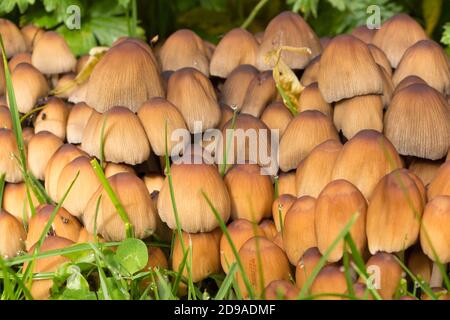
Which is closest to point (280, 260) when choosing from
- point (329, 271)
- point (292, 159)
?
point (329, 271)

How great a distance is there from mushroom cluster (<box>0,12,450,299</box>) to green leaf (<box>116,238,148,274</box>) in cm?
7

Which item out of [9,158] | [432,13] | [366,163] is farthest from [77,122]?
[432,13]

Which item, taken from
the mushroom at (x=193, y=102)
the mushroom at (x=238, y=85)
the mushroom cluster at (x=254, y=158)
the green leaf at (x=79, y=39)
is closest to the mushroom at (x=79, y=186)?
the mushroom cluster at (x=254, y=158)

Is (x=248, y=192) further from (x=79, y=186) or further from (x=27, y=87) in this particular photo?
(x=27, y=87)

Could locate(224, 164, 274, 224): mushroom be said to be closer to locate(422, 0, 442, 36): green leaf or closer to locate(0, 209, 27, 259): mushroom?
locate(0, 209, 27, 259): mushroom

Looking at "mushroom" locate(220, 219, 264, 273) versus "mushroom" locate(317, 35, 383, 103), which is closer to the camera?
"mushroom" locate(220, 219, 264, 273)

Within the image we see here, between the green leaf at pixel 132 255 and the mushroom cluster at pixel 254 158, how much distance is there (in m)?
0.07

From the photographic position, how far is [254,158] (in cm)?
210

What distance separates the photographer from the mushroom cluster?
170cm

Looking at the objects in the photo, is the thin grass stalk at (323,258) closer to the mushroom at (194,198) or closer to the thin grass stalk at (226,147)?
the mushroom at (194,198)

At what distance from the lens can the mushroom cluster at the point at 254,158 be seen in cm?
170

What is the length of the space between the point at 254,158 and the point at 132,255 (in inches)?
18.5

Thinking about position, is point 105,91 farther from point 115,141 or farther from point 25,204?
point 25,204

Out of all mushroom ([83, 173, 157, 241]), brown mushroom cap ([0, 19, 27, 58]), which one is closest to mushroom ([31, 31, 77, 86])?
brown mushroom cap ([0, 19, 27, 58])
